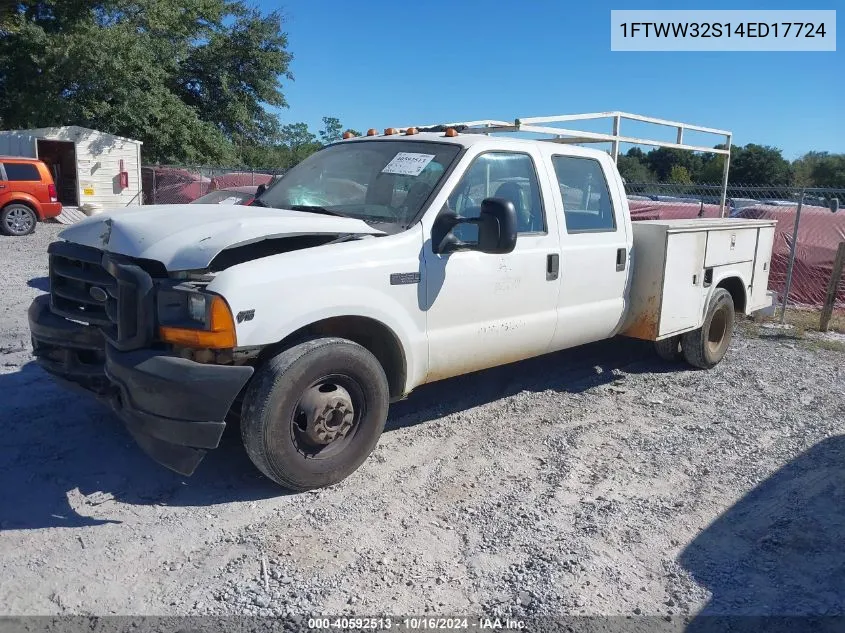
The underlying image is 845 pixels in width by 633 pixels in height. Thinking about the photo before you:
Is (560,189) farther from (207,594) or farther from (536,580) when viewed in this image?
(207,594)

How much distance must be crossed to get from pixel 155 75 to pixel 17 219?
37.5ft

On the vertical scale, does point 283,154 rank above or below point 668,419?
above

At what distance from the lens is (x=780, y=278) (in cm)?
1042

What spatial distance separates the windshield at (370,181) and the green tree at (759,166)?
1425 inches

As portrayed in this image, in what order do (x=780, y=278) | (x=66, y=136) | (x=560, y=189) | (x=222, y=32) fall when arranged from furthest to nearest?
(x=222, y=32), (x=66, y=136), (x=780, y=278), (x=560, y=189)

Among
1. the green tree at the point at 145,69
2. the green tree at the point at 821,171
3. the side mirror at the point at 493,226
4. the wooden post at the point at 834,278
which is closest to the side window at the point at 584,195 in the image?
the side mirror at the point at 493,226

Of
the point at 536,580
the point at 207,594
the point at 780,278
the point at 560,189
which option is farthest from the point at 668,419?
the point at 780,278

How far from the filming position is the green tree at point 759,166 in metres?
37.2

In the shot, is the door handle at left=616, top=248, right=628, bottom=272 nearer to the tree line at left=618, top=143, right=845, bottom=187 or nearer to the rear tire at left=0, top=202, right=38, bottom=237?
the rear tire at left=0, top=202, right=38, bottom=237

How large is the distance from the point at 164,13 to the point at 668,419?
2628 cm

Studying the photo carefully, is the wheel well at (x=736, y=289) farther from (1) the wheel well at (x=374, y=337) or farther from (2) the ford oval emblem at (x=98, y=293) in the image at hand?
(2) the ford oval emblem at (x=98, y=293)

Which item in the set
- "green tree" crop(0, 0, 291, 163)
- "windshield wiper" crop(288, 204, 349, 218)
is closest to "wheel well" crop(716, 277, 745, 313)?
"windshield wiper" crop(288, 204, 349, 218)

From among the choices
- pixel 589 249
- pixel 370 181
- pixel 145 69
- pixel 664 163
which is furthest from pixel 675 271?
pixel 664 163

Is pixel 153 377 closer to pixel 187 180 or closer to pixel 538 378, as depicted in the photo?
pixel 538 378
